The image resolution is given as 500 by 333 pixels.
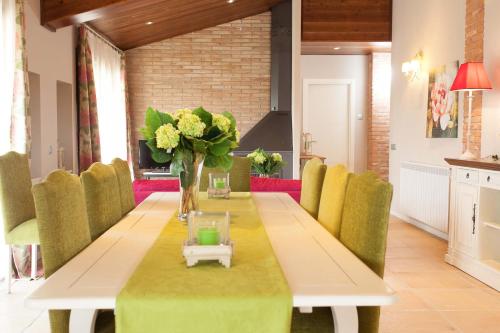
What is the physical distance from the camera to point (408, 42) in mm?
6723

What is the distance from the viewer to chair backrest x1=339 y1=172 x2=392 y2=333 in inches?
71.5

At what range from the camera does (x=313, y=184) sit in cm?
318

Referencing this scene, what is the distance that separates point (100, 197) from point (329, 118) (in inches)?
297

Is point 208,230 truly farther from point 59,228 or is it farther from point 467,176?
point 467,176

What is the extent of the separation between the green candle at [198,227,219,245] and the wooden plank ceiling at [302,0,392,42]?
6.46m

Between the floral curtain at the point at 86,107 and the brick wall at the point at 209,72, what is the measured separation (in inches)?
92.0

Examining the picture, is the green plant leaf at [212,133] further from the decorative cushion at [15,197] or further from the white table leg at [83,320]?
the decorative cushion at [15,197]

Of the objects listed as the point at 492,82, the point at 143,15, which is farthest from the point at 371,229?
the point at 143,15

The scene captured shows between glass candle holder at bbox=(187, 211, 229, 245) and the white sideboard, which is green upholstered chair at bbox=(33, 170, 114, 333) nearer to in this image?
glass candle holder at bbox=(187, 211, 229, 245)

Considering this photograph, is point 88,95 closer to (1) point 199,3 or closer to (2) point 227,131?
(1) point 199,3

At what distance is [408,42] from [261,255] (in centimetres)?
571

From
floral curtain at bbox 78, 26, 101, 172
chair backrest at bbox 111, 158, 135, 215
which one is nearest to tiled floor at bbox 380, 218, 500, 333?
chair backrest at bbox 111, 158, 135, 215

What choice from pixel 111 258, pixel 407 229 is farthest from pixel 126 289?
pixel 407 229

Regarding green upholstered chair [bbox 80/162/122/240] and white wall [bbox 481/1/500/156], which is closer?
green upholstered chair [bbox 80/162/122/240]
